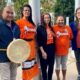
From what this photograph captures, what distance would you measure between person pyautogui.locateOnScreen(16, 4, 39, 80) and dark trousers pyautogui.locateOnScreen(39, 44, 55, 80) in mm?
321

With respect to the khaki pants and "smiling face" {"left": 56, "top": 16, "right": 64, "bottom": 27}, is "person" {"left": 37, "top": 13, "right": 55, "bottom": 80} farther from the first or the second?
the khaki pants

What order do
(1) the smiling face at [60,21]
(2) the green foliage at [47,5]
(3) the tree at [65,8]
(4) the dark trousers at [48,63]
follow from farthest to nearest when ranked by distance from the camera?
(2) the green foliage at [47,5] → (3) the tree at [65,8] → (1) the smiling face at [60,21] → (4) the dark trousers at [48,63]

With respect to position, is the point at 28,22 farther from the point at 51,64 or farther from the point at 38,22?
the point at 51,64

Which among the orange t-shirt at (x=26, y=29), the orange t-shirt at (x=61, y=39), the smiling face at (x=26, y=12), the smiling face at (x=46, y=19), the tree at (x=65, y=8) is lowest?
the tree at (x=65, y=8)

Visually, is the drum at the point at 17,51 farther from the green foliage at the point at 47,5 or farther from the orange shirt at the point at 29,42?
the green foliage at the point at 47,5

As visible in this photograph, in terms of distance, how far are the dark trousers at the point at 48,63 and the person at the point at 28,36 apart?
1.05 feet

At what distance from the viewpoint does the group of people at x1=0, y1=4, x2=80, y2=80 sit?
5.14 meters

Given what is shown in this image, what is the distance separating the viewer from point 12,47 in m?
5.05

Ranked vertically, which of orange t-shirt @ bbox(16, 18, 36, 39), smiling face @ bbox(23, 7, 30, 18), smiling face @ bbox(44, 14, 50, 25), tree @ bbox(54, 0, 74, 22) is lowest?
tree @ bbox(54, 0, 74, 22)

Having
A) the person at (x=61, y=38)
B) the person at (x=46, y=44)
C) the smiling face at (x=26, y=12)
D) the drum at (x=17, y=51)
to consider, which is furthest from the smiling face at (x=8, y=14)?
the person at (x=61, y=38)

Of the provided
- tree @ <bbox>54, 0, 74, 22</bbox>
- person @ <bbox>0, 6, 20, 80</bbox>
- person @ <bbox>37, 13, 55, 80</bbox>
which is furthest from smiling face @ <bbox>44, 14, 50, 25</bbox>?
tree @ <bbox>54, 0, 74, 22</bbox>

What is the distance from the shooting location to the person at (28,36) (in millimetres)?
5898

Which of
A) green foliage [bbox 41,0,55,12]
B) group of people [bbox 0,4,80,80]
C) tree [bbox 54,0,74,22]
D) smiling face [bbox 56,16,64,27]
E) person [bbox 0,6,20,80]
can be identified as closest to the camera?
person [bbox 0,6,20,80]

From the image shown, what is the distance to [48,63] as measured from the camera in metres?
6.61
